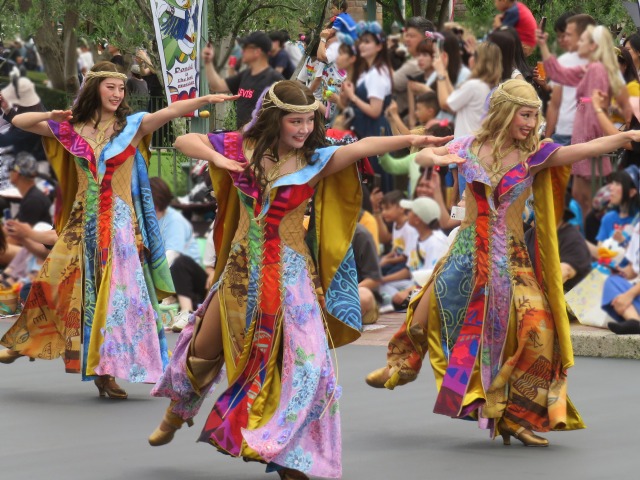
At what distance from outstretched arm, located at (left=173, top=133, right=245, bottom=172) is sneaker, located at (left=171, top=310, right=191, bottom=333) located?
18.0ft

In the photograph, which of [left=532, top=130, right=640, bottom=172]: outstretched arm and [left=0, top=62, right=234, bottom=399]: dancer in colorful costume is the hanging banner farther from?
[left=532, top=130, right=640, bottom=172]: outstretched arm

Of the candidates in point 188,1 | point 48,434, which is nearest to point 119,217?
point 48,434

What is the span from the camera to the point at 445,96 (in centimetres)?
1377

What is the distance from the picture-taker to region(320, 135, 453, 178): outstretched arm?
6480 millimetres

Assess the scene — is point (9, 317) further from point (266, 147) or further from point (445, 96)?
point (266, 147)

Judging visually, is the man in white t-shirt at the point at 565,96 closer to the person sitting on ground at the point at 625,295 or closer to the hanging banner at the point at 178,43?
the person sitting on ground at the point at 625,295

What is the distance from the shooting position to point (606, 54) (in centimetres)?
1210

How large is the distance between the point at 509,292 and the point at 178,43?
5.40 m

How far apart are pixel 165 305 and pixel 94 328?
365 centimetres

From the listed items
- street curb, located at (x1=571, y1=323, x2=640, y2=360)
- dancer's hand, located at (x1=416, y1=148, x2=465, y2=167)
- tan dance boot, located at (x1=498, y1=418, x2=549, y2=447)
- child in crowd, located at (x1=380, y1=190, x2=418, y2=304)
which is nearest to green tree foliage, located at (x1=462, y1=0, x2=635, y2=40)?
child in crowd, located at (x1=380, y1=190, x2=418, y2=304)

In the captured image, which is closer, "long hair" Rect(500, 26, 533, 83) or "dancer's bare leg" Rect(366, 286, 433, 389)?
"dancer's bare leg" Rect(366, 286, 433, 389)

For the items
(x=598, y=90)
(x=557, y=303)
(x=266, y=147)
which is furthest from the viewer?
(x=598, y=90)

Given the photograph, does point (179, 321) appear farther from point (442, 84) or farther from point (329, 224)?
point (329, 224)

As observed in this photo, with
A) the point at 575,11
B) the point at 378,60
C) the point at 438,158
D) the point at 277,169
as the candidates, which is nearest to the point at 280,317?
the point at 277,169
